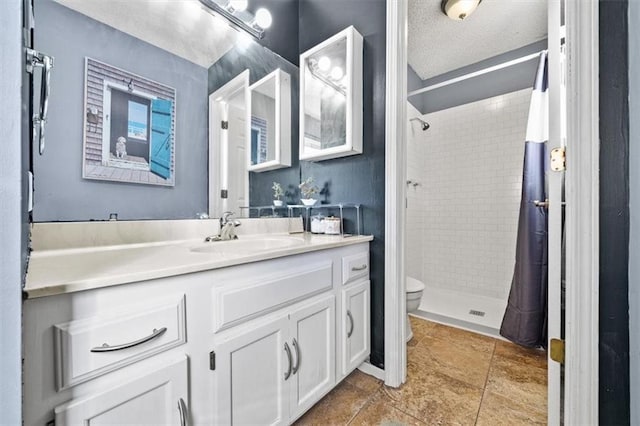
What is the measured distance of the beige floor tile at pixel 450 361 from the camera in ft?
5.02

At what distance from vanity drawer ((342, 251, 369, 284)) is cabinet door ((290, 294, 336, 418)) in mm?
144

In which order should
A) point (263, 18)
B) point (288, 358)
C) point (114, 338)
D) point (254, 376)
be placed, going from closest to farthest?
point (114, 338) → point (254, 376) → point (288, 358) → point (263, 18)

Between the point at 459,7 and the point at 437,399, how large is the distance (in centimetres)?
264

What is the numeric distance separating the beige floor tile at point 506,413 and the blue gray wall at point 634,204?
643 millimetres

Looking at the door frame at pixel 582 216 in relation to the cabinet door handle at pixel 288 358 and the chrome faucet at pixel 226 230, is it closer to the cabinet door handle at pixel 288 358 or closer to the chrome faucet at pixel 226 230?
the cabinet door handle at pixel 288 358

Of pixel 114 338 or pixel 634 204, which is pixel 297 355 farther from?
pixel 634 204

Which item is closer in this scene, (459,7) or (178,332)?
(178,332)

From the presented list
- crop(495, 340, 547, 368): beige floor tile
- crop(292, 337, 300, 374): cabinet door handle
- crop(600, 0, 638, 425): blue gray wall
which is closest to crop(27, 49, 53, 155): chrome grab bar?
crop(292, 337, 300, 374): cabinet door handle

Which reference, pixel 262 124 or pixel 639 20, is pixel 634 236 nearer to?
pixel 639 20

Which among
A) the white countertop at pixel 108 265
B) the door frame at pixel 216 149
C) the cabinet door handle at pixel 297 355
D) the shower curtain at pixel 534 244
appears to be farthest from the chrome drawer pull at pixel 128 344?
the shower curtain at pixel 534 244

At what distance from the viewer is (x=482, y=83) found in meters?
2.79

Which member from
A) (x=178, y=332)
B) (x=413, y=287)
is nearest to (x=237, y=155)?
(x=178, y=332)

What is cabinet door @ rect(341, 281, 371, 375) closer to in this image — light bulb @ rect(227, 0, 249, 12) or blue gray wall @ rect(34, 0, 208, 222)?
blue gray wall @ rect(34, 0, 208, 222)

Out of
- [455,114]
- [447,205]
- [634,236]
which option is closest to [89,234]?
[634,236]
